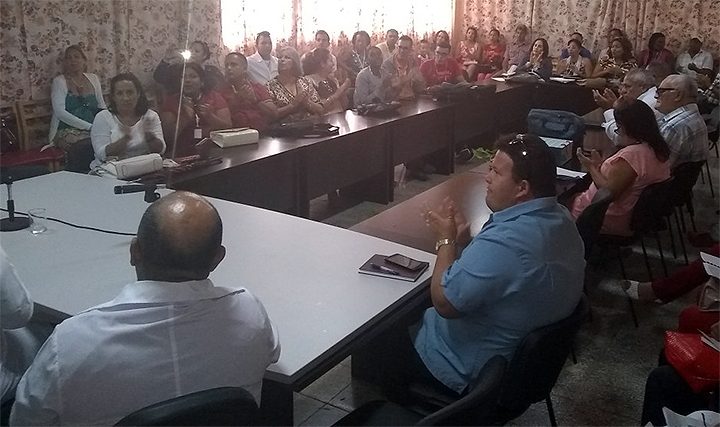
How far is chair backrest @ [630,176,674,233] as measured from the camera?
3080mm

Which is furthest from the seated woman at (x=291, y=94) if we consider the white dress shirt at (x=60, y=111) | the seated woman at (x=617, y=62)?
the seated woman at (x=617, y=62)

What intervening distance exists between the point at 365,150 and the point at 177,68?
143 centimetres

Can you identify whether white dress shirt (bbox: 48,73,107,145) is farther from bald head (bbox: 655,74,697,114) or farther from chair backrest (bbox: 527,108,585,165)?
bald head (bbox: 655,74,697,114)

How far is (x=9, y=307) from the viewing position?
1442 mm

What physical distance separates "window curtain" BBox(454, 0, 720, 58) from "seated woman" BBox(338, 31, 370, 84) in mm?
3258

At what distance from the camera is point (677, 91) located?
3619mm

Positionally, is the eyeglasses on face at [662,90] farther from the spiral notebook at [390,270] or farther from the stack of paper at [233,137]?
the spiral notebook at [390,270]

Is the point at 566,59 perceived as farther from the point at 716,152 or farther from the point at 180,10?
the point at 180,10

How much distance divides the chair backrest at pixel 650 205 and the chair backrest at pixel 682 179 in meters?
0.07

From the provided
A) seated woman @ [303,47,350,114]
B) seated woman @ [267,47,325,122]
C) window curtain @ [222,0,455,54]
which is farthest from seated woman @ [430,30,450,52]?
seated woman @ [267,47,325,122]

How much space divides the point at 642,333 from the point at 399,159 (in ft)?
7.81

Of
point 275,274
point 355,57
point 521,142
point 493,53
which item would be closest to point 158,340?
point 275,274

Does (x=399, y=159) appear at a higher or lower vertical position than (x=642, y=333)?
higher

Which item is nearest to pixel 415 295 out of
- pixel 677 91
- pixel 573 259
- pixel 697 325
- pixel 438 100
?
pixel 573 259
